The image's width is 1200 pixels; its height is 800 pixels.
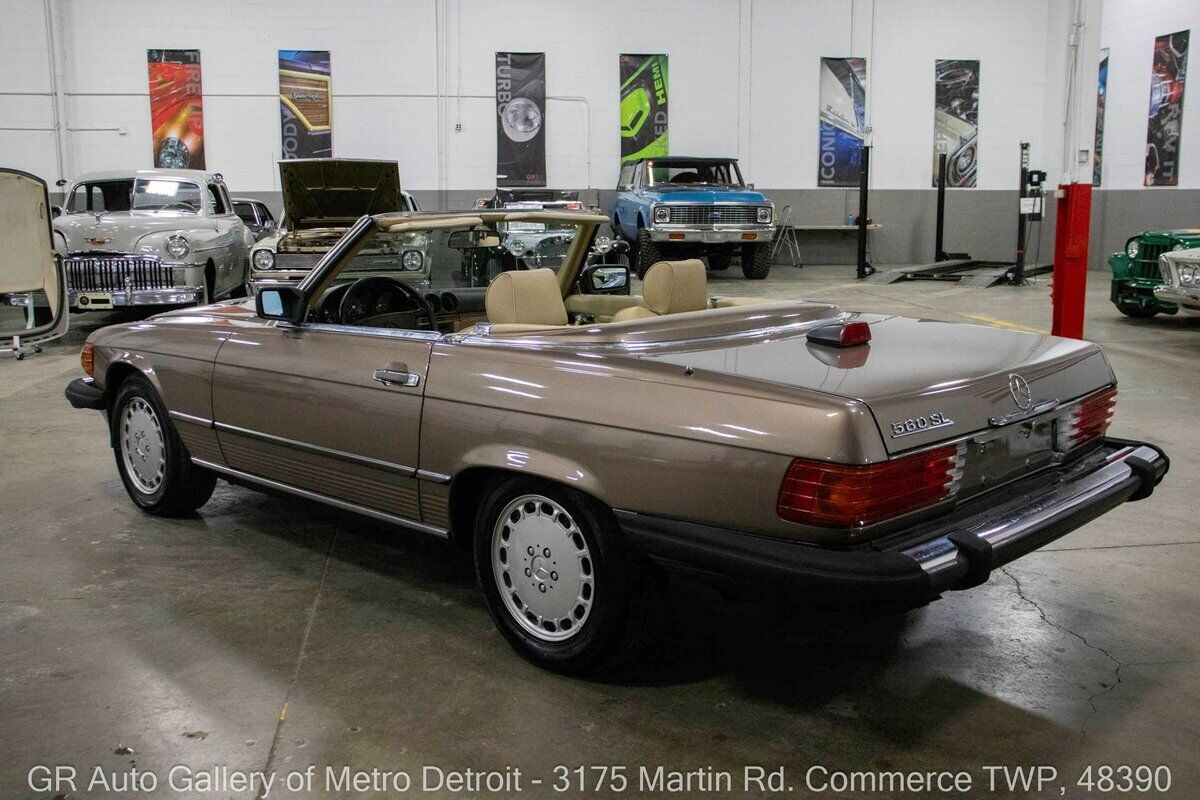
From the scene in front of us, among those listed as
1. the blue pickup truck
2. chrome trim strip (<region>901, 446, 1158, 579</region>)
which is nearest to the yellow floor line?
the blue pickup truck

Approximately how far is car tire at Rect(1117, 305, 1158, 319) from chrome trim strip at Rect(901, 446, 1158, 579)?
28.2ft

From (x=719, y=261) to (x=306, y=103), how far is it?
7307 mm

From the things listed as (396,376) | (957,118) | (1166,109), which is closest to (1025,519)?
(396,376)

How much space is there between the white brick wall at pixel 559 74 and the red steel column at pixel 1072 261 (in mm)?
9673

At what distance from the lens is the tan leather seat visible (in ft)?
11.1

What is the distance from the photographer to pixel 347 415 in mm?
3182

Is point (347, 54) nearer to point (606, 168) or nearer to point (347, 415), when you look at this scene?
point (606, 168)

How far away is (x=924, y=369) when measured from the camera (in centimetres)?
262

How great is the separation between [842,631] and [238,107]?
16.3 metres

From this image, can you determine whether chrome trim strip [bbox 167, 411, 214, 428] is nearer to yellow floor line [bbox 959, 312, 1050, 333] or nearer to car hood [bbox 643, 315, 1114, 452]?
car hood [bbox 643, 315, 1114, 452]

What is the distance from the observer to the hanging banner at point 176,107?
16672 mm

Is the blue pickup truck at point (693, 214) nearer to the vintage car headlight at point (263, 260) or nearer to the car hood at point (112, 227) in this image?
the vintage car headlight at point (263, 260)

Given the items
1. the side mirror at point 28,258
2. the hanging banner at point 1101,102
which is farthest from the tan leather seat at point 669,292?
the hanging banner at point 1101,102

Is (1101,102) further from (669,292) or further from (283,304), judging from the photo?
(283,304)
